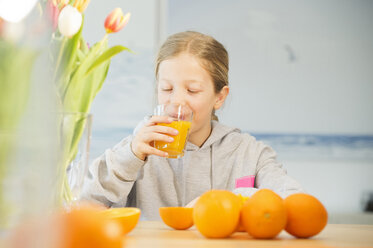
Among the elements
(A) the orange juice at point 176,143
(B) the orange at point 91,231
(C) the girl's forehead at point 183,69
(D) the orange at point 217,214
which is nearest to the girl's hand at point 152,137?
(A) the orange juice at point 176,143

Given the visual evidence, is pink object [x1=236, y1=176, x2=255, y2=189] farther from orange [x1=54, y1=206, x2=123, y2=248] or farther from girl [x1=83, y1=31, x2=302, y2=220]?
orange [x1=54, y1=206, x2=123, y2=248]

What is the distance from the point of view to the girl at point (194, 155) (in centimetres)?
150

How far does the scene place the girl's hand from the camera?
1249mm

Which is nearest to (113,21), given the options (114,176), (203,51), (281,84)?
(114,176)

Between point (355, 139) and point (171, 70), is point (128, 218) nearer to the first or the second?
point (171, 70)

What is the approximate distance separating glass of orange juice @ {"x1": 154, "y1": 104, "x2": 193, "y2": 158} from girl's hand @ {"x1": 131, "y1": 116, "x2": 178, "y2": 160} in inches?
0.8

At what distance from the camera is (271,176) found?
139 cm

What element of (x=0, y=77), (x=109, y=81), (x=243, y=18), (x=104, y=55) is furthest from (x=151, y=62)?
(x=0, y=77)

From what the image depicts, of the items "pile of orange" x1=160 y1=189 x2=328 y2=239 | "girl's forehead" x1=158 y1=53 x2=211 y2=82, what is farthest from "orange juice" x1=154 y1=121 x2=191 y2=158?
"pile of orange" x1=160 y1=189 x2=328 y2=239

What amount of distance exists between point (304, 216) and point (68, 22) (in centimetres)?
53

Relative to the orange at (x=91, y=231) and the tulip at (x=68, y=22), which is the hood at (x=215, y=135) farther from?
the orange at (x=91, y=231)

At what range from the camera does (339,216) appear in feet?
11.7

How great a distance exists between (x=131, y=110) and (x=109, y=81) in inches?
13.3

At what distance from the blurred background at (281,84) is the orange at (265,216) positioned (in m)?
3.04
